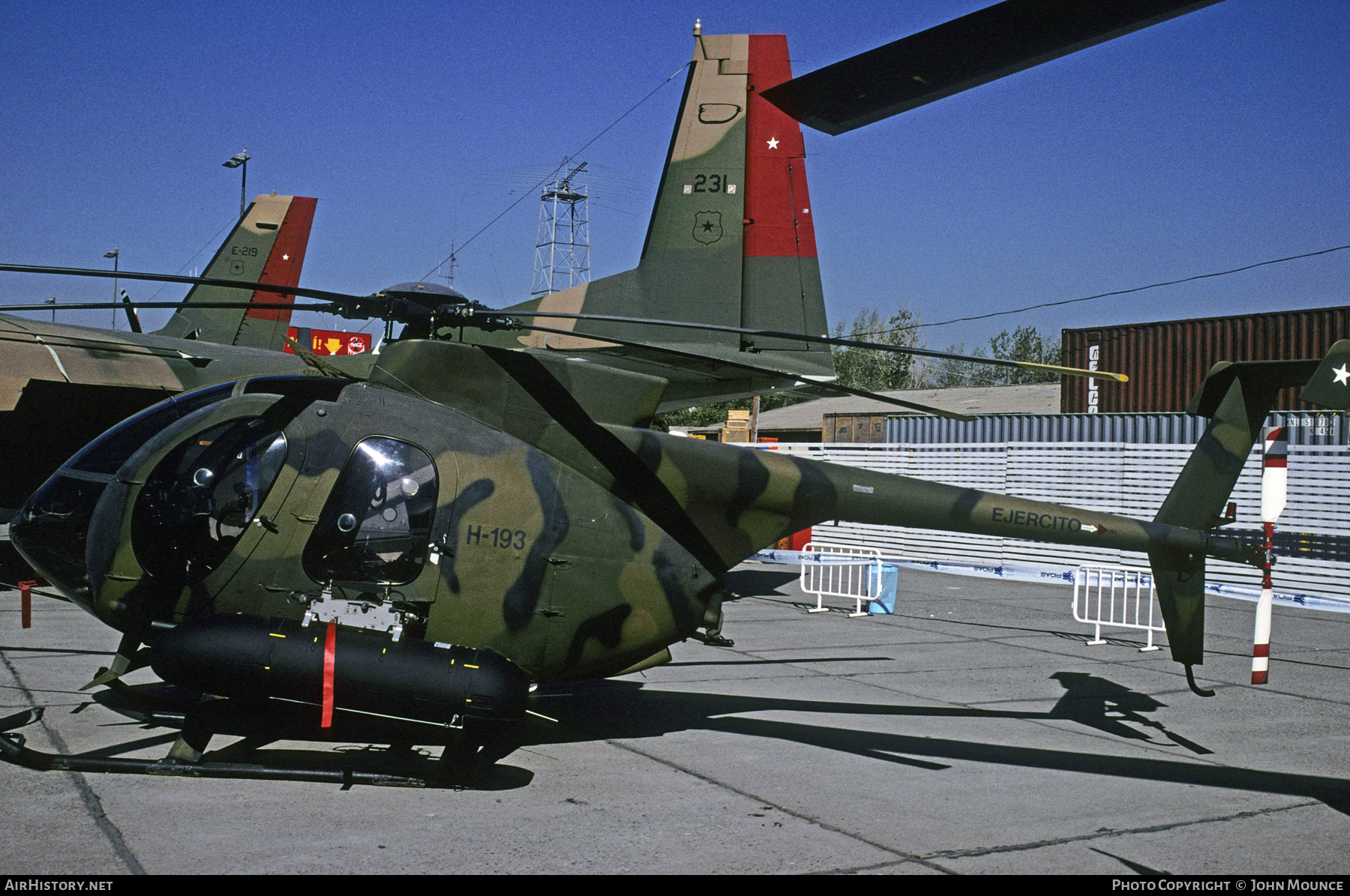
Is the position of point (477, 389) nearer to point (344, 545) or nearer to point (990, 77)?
point (344, 545)

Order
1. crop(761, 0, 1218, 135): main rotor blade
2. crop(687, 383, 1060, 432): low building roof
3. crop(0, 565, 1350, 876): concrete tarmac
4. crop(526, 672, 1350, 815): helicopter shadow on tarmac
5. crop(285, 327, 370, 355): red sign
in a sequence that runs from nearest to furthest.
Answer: crop(761, 0, 1218, 135): main rotor blade < crop(0, 565, 1350, 876): concrete tarmac < crop(526, 672, 1350, 815): helicopter shadow on tarmac < crop(285, 327, 370, 355): red sign < crop(687, 383, 1060, 432): low building roof

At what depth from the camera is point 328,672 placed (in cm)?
607

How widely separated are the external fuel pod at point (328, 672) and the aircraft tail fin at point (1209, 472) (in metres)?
5.06

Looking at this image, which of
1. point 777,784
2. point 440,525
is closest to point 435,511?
point 440,525

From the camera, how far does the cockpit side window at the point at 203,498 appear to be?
680 cm

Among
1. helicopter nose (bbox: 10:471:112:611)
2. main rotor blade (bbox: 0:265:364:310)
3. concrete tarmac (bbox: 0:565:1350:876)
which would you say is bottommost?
concrete tarmac (bbox: 0:565:1350:876)

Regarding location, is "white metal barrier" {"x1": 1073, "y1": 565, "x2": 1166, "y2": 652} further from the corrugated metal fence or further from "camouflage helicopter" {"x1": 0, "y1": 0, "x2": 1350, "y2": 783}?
"camouflage helicopter" {"x1": 0, "y1": 0, "x2": 1350, "y2": 783}

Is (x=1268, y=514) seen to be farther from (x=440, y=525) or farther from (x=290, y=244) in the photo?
(x=290, y=244)

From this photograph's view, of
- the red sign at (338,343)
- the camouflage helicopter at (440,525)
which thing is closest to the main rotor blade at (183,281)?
the camouflage helicopter at (440,525)

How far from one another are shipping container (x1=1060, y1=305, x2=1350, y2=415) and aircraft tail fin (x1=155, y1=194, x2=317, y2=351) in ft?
66.6

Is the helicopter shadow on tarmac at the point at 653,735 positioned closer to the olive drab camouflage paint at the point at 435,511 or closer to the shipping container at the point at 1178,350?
the olive drab camouflage paint at the point at 435,511

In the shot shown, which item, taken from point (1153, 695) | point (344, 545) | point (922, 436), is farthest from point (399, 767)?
point (922, 436)

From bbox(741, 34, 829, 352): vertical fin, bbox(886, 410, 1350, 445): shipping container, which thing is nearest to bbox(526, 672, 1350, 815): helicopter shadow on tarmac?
bbox(741, 34, 829, 352): vertical fin

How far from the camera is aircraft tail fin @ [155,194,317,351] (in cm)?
2147
